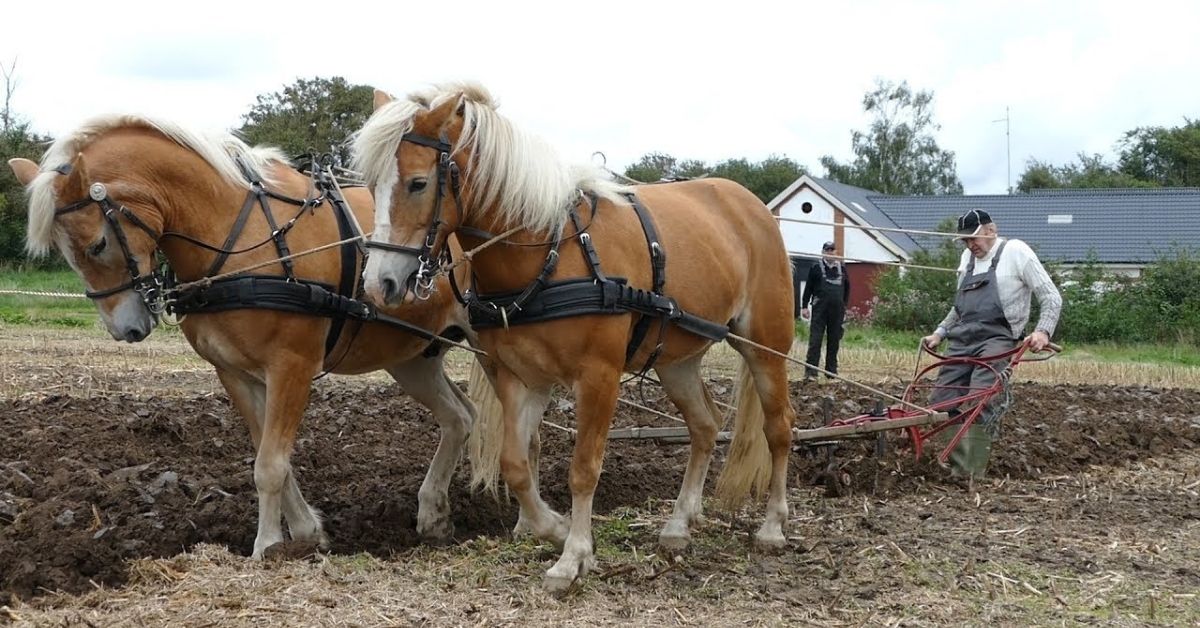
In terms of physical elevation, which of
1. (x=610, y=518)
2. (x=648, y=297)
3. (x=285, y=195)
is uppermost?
(x=285, y=195)

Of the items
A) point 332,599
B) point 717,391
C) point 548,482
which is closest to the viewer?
point 332,599

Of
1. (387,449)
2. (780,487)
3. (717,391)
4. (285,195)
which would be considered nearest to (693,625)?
(780,487)

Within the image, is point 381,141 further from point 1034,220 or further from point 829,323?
point 1034,220

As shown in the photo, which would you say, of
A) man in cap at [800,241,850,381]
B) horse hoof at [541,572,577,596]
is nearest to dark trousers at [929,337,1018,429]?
horse hoof at [541,572,577,596]

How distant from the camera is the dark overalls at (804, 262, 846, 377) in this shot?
13703 millimetres

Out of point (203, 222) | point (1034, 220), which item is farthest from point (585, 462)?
point (1034, 220)

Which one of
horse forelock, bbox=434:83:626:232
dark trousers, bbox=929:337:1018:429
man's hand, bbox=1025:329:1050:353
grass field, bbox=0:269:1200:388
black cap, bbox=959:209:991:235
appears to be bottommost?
grass field, bbox=0:269:1200:388

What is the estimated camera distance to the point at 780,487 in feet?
19.8

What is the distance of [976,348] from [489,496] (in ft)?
10.1

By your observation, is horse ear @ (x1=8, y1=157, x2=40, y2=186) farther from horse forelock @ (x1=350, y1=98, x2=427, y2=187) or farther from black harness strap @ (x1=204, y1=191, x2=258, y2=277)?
horse forelock @ (x1=350, y1=98, x2=427, y2=187)

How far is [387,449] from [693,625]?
3.64m

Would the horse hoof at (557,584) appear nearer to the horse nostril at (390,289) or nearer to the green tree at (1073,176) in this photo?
the horse nostril at (390,289)

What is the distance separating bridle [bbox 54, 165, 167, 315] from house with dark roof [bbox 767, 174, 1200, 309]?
31285mm

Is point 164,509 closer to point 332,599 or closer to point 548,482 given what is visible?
A: point 332,599
